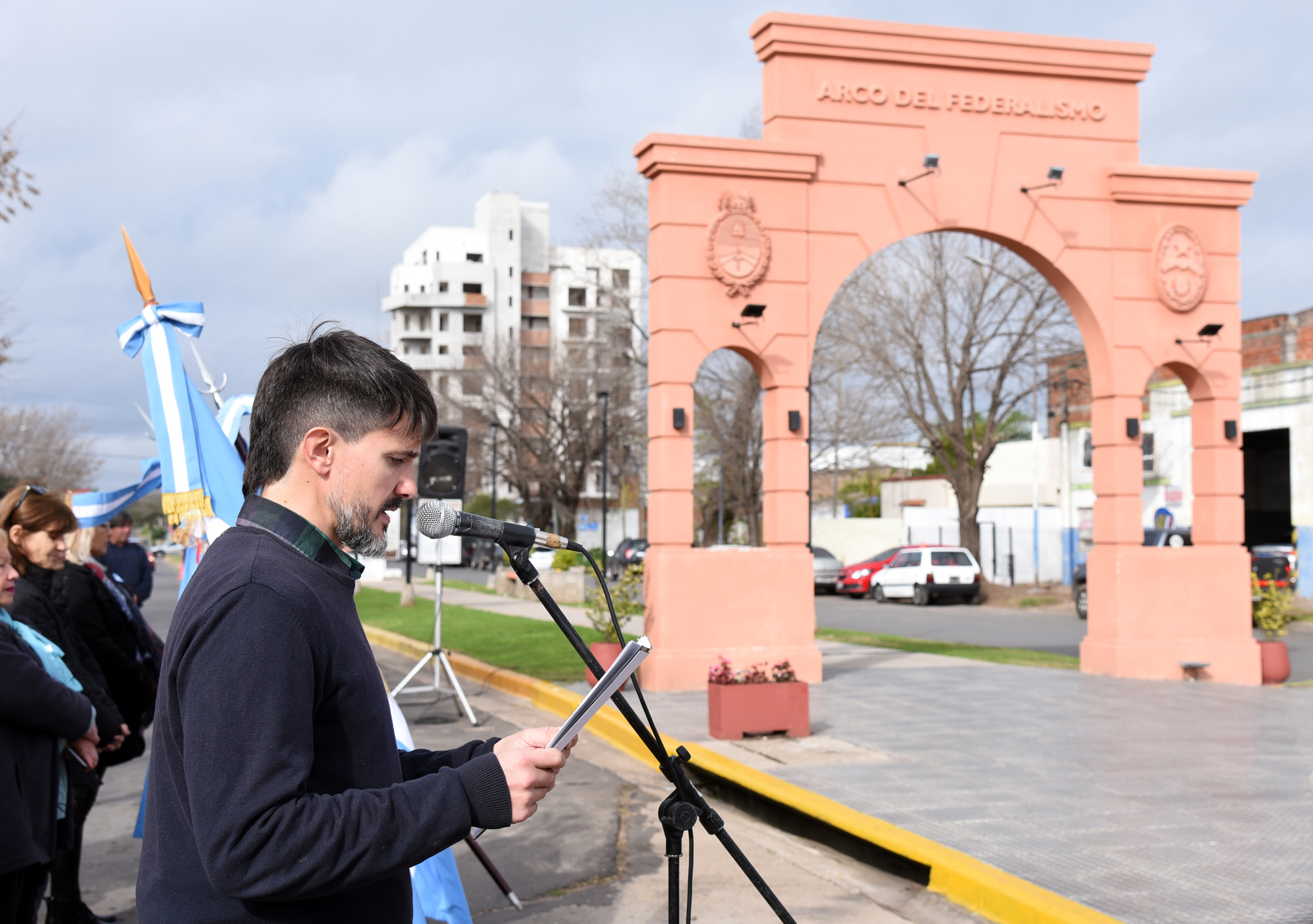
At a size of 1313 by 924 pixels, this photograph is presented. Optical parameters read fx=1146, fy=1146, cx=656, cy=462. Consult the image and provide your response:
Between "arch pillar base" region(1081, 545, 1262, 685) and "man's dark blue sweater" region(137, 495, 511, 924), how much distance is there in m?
12.9

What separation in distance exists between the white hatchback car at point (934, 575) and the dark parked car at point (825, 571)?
3.61 meters

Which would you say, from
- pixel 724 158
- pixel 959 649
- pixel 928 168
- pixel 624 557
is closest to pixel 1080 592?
pixel 959 649

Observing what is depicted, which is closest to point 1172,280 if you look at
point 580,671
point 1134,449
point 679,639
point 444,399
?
point 1134,449

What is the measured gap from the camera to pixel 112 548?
43.6 ft

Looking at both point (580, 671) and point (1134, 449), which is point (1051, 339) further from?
point (580, 671)

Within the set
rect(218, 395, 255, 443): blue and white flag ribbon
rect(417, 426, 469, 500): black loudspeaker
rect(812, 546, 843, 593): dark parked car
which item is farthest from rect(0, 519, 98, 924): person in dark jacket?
rect(812, 546, 843, 593): dark parked car

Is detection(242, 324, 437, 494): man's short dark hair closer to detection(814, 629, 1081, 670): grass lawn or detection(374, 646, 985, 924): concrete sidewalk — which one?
detection(374, 646, 985, 924): concrete sidewalk

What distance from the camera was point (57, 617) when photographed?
525 cm

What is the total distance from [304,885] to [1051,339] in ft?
96.4

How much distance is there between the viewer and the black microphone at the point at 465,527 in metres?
2.45

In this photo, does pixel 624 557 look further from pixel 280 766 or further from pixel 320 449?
pixel 280 766

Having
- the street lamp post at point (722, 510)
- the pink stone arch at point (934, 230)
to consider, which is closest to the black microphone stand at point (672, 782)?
the pink stone arch at point (934, 230)

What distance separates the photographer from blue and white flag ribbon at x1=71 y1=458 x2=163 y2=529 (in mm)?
7852

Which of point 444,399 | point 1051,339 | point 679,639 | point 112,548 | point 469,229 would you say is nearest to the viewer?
point 679,639
